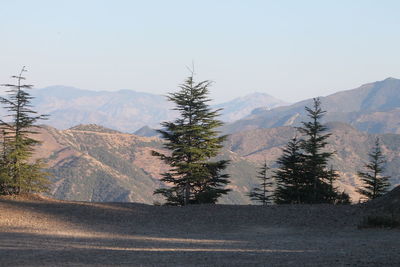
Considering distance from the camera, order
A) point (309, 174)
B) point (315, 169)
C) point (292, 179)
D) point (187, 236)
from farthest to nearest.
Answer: point (292, 179) < point (309, 174) < point (315, 169) < point (187, 236)

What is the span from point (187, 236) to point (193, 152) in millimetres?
10359

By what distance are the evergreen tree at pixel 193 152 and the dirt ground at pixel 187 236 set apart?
4.65 meters

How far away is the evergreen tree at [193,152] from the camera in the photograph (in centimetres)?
2616

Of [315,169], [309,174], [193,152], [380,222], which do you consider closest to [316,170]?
[315,169]

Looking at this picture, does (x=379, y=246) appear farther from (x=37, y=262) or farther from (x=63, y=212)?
(x=63, y=212)

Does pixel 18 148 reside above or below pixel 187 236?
above

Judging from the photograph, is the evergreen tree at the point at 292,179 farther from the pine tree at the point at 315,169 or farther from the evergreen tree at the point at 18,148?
the evergreen tree at the point at 18,148

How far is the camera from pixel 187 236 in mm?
15953

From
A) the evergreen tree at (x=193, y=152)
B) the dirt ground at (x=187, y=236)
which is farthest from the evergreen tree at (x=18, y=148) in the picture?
the evergreen tree at (x=193, y=152)

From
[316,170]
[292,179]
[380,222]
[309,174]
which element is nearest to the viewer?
[380,222]

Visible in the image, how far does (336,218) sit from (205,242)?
6167mm

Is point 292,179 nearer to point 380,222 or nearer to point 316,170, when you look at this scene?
point 316,170

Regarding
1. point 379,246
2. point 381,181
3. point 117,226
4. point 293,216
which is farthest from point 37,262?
point 381,181

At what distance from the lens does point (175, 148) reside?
1048 inches
